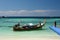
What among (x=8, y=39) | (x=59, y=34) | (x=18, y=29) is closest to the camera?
(x=8, y=39)

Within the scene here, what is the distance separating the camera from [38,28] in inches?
545

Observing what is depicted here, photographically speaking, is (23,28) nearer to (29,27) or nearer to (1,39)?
(29,27)

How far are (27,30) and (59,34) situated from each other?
11.3 ft

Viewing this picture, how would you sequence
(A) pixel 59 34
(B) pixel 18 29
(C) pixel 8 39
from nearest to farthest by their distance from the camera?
(C) pixel 8 39 < (A) pixel 59 34 < (B) pixel 18 29

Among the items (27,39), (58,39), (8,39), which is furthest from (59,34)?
(8,39)

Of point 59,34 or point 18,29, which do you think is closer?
point 59,34

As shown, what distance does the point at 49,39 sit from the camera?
8.88 meters

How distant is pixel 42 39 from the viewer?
8852mm

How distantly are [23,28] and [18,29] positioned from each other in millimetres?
383

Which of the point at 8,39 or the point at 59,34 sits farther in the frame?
the point at 59,34

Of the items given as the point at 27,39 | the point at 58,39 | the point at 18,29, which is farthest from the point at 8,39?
the point at 18,29

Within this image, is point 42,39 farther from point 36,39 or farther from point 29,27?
point 29,27

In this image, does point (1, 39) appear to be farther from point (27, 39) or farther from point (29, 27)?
point (29, 27)

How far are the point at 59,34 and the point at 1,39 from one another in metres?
3.25
